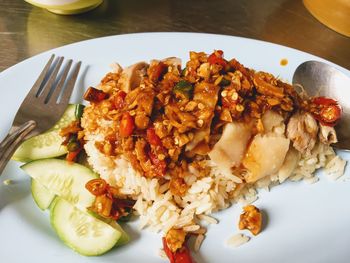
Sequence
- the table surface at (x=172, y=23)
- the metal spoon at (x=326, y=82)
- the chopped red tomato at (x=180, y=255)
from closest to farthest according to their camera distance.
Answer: the chopped red tomato at (x=180, y=255) → the metal spoon at (x=326, y=82) → the table surface at (x=172, y=23)

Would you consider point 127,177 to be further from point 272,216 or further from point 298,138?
point 298,138

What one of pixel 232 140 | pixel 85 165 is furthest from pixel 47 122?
pixel 232 140

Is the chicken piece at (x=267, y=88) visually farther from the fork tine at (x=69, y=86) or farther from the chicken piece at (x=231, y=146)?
the fork tine at (x=69, y=86)

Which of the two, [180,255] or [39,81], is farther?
[39,81]

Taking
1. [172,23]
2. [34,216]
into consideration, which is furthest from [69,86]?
[172,23]

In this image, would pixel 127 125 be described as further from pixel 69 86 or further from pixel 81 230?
pixel 69 86

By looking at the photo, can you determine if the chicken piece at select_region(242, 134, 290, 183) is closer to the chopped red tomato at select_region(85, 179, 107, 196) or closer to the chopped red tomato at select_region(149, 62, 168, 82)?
the chopped red tomato at select_region(149, 62, 168, 82)

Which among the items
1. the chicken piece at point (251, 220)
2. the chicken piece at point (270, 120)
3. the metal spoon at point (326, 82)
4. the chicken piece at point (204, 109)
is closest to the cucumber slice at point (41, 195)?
the chicken piece at point (204, 109)
